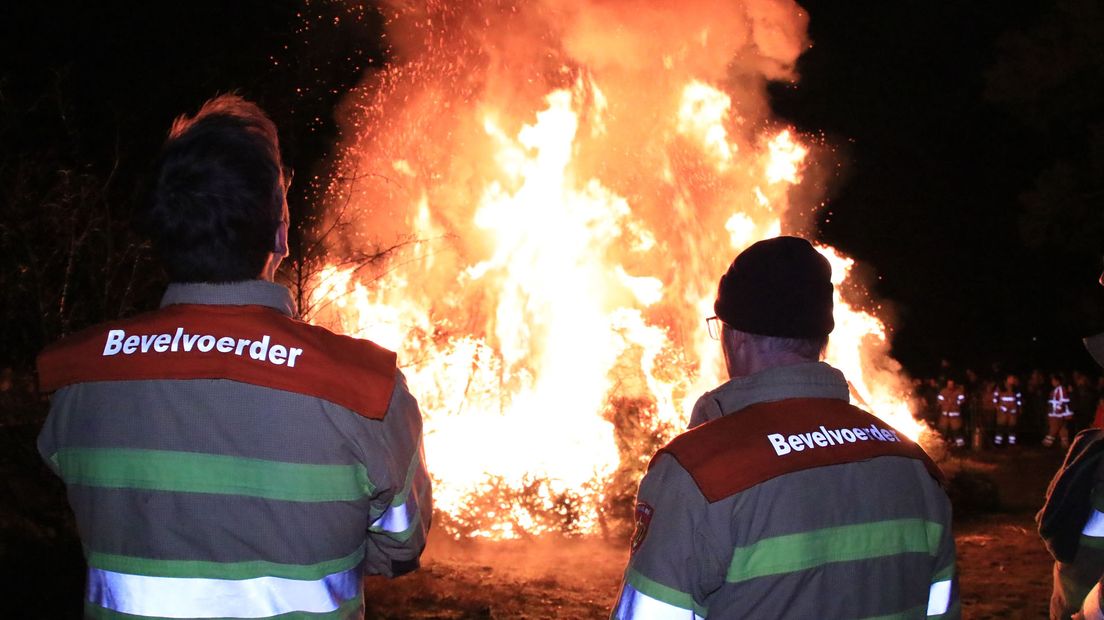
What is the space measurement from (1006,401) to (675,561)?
18.6 meters

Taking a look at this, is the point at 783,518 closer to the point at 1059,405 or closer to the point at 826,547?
the point at 826,547

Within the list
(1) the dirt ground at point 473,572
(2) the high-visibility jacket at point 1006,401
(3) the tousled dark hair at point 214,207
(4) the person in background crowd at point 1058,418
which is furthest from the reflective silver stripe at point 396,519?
(2) the high-visibility jacket at point 1006,401

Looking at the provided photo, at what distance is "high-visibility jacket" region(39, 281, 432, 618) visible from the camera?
173 centimetres

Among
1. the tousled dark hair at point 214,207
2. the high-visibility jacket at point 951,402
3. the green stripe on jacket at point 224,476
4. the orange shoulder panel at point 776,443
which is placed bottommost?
the green stripe on jacket at point 224,476

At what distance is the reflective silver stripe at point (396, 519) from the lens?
190 centimetres

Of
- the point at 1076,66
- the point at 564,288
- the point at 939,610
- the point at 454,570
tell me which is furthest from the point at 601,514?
the point at 1076,66

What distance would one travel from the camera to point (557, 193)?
10.7 m

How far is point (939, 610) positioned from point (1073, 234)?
85.6ft

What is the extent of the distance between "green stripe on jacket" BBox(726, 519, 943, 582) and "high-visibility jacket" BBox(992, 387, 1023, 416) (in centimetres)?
1811

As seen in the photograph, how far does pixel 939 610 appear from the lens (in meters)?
2.08

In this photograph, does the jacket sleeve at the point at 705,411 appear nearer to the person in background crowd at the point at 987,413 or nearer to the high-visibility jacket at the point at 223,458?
the high-visibility jacket at the point at 223,458

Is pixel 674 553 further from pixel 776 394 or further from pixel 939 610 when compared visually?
pixel 939 610

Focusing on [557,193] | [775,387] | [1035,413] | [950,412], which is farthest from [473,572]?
[1035,413]

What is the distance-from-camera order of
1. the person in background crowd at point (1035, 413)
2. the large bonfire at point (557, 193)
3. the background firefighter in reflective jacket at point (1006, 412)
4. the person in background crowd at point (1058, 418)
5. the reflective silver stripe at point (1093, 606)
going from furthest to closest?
1. the person in background crowd at point (1035, 413)
2. the background firefighter in reflective jacket at point (1006, 412)
3. the person in background crowd at point (1058, 418)
4. the large bonfire at point (557, 193)
5. the reflective silver stripe at point (1093, 606)
